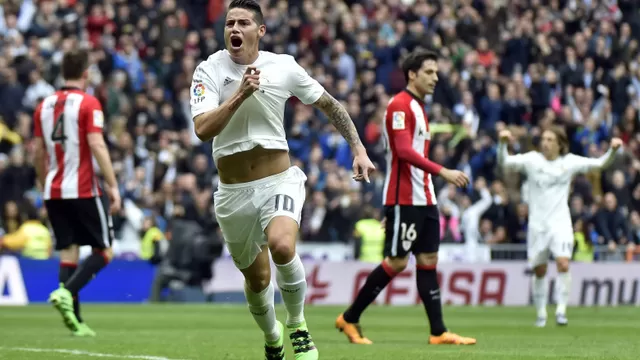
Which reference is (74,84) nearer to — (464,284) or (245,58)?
(245,58)

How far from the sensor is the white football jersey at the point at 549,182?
16.0 m

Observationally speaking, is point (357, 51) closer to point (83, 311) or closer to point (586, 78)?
point (586, 78)

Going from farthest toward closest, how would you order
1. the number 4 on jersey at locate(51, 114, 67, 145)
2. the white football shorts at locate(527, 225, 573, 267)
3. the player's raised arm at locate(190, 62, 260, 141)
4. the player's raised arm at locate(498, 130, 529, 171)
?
the white football shorts at locate(527, 225, 573, 267) < the player's raised arm at locate(498, 130, 529, 171) < the number 4 on jersey at locate(51, 114, 67, 145) < the player's raised arm at locate(190, 62, 260, 141)

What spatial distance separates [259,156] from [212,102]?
0.54 metres

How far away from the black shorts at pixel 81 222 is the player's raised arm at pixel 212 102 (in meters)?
4.67

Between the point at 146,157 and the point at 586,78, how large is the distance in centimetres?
1046

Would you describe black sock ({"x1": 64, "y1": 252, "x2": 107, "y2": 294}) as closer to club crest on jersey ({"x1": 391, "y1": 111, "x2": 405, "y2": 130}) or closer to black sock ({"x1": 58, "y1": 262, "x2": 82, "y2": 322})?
black sock ({"x1": 58, "y1": 262, "x2": 82, "y2": 322})

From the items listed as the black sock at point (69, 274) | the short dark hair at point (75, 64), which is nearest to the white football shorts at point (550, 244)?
the black sock at point (69, 274)

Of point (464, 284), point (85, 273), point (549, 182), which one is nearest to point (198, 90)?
point (85, 273)

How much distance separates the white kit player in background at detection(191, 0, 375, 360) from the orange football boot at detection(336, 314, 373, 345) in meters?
3.29

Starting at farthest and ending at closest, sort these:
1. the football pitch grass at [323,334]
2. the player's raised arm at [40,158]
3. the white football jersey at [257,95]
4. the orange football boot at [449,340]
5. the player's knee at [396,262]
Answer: the player's raised arm at [40,158] < the player's knee at [396,262] < the orange football boot at [449,340] < the football pitch grass at [323,334] < the white football jersey at [257,95]

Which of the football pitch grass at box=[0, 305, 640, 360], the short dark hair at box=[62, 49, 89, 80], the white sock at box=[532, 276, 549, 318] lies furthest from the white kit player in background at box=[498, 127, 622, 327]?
the short dark hair at box=[62, 49, 89, 80]

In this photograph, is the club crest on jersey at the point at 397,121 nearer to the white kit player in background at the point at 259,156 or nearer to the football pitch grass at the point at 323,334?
the football pitch grass at the point at 323,334

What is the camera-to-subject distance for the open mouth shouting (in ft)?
29.2
